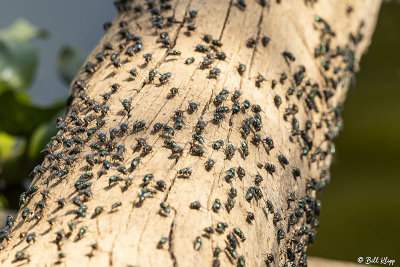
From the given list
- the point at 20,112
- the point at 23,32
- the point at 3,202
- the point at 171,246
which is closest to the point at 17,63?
the point at 23,32

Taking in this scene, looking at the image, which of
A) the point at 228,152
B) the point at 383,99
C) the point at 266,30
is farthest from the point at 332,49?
the point at 383,99

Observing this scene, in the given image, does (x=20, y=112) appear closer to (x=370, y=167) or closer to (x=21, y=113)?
(x=21, y=113)

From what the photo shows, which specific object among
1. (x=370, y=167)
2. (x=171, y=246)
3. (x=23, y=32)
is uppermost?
(x=23, y=32)

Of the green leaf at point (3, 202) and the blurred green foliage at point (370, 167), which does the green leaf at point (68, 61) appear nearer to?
the green leaf at point (3, 202)

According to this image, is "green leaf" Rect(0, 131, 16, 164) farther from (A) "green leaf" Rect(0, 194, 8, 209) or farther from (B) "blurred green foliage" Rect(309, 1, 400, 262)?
(B) "blurred green foliage" Rect(309, 1, 400, 262)

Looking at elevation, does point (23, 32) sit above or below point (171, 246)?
above

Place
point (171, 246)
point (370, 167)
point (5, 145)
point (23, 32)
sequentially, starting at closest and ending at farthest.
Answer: point (171, 246), point (5, 145), point (370, 167), point (23, 32)
